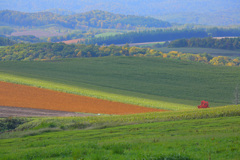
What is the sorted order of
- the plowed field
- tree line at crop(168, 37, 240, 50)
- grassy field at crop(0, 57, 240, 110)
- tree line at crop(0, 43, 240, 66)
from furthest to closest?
1. tree line at crop(168, 37, 240, 50)
2. tree line at crop(0, 43, 240, 66)
3. grassy field at crop(0, 57, 240, 110)
4. the plowed field

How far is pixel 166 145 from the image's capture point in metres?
12.0

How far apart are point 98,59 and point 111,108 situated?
190 feet

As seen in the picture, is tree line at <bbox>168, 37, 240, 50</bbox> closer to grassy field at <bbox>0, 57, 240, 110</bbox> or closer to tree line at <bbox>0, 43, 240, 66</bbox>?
tree line at <bbox>0, 43, 240, 66</bbox>

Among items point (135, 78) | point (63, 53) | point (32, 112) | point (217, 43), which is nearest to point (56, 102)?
point (32, 112)

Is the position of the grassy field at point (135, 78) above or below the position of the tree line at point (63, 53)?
below

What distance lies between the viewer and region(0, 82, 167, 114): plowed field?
1574 inches

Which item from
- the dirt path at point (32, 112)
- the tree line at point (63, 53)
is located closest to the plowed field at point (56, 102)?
the dirt path at point (32, 112)

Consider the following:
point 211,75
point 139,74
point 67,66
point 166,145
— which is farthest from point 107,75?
point 166,145

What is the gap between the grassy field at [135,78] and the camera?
53534mm

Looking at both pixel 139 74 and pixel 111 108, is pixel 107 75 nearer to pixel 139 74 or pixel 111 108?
pixel 139 74

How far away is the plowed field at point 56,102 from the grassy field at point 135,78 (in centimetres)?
236

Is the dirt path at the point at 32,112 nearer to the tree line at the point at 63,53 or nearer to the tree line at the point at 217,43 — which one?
the tree line at the point at 63,53

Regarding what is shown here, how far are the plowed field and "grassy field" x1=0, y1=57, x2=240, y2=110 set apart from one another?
2.36 metres

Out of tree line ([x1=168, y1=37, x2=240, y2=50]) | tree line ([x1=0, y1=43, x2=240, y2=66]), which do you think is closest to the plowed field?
tree line ([x1=0, y1=43, x2=240, y2=66])
